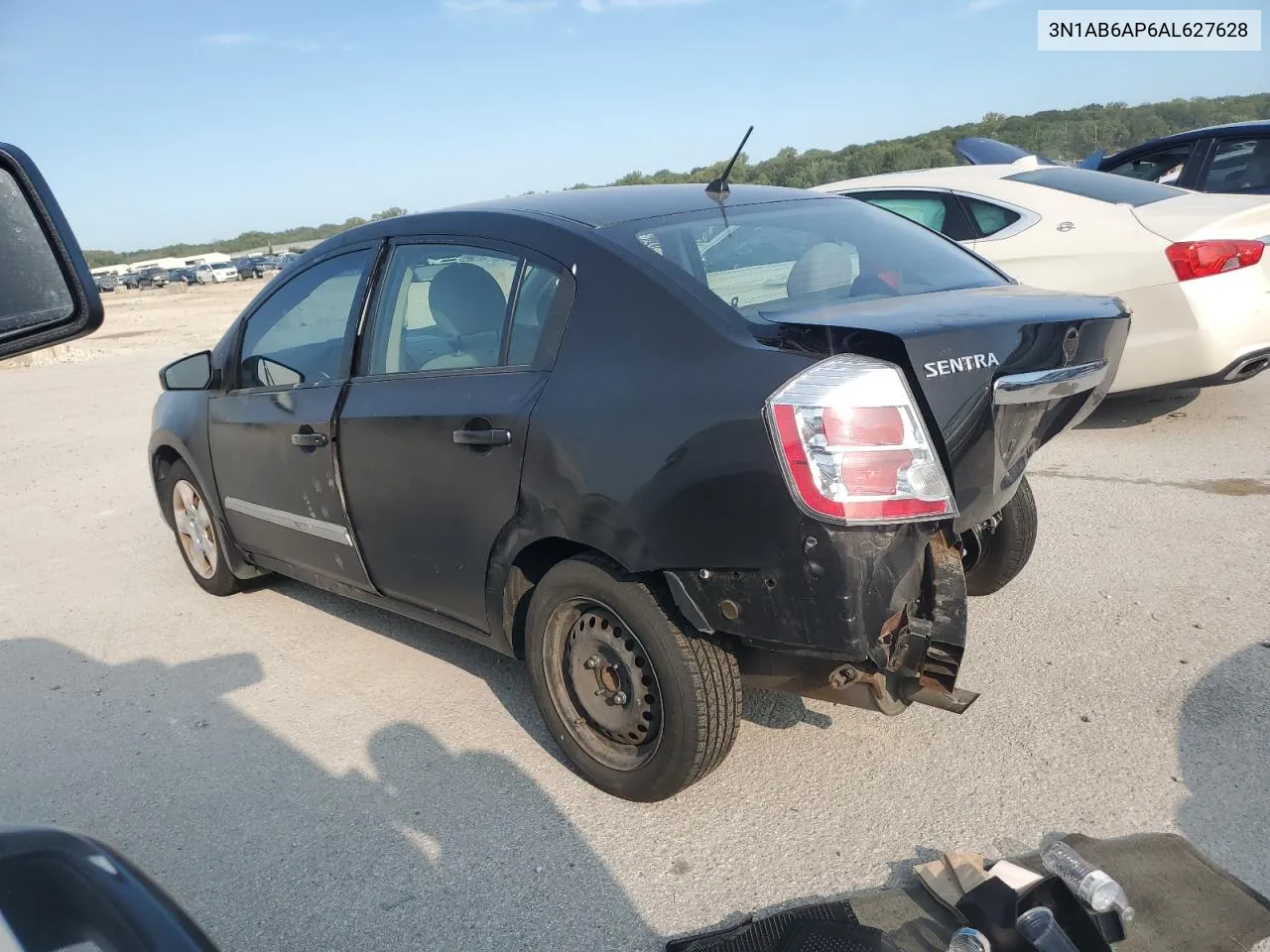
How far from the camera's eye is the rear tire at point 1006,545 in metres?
3.84

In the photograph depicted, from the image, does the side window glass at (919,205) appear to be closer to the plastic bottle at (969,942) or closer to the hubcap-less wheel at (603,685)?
the hubcap-less wheel at (603,685)

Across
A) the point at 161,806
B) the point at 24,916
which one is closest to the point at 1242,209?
the point at 161,806

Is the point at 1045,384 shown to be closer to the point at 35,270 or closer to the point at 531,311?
the point at 531,311

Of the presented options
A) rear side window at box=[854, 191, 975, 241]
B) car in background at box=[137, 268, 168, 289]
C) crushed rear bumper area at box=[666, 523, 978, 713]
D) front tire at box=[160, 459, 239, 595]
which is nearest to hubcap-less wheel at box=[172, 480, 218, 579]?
front tire at box=[160, 459, 239, 595]

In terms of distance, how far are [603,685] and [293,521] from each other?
1.76m

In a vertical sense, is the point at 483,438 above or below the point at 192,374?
below

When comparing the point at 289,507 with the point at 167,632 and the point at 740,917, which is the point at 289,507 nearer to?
the point at 167,632

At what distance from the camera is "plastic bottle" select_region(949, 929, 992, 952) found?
2.19 meters

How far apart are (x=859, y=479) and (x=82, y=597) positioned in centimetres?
464

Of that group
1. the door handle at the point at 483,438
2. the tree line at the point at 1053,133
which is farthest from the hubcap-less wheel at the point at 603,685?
the tree line at the point at 1053,133

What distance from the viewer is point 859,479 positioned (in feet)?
7.72

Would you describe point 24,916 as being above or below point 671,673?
above

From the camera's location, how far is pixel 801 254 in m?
3.25

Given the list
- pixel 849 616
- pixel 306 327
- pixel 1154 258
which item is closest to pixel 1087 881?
pixel 849 616
